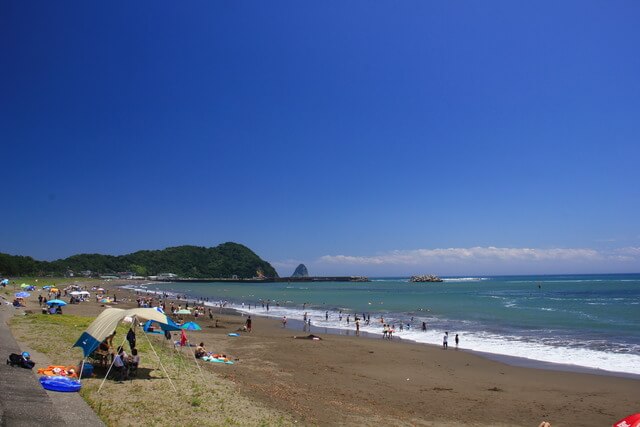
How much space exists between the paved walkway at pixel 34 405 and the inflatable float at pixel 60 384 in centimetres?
15

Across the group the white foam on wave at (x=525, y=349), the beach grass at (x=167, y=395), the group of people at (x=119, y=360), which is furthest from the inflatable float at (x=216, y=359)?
the white foam on wave at (x=525, y=349)

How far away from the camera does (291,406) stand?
11797 mm

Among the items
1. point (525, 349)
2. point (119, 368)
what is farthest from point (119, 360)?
point (525, 349)

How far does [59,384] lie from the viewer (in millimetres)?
9953

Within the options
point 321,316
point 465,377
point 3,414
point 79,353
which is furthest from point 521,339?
point 3,414

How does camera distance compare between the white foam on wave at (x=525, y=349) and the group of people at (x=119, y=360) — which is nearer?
the group of people at (x=119, y=360)

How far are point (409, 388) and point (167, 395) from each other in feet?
30.6

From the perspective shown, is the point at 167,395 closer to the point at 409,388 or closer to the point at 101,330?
the point at 101,330

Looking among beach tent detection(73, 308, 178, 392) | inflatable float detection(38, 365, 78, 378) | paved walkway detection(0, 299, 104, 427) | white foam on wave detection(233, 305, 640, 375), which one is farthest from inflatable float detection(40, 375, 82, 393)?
white foam on wave detection(233, 305, 640, 375)

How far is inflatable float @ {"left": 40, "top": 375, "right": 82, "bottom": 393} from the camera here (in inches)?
388

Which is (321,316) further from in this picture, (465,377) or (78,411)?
(78,411)

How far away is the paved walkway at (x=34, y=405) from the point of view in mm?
7461

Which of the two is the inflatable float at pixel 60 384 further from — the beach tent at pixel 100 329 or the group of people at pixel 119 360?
the group of people at pixel 119 360

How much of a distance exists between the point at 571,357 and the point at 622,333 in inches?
462
